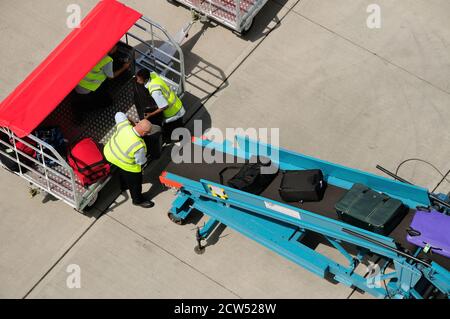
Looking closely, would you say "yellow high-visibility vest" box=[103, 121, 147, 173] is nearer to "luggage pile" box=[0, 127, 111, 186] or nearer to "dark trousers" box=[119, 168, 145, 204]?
"dark trousers" box=[119, 168, 145, 204]

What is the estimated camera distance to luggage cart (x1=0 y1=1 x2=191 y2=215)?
1246 cm

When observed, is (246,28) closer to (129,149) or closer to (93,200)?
(129,149)

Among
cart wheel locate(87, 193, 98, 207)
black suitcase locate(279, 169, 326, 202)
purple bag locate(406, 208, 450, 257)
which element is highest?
purple bag locate(406, 208, 450, 257)

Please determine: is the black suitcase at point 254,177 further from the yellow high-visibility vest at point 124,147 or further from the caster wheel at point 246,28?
the caster wheel at point 246,28

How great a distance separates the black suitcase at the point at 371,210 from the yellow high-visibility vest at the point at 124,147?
290cm

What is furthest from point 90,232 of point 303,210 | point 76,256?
point 303,210

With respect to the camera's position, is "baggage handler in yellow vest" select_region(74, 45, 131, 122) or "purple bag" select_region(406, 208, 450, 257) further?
"baggage handler in yellow vest" select_region(74, 45, 131, 122)

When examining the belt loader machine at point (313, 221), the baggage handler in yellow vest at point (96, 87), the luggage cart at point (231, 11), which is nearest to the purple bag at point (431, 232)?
the belt loader machine at point (313, 221)

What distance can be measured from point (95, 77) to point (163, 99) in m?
1.10

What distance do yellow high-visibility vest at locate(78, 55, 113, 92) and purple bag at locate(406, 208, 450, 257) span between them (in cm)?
507

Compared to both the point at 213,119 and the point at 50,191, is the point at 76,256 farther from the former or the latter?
the point at 213,119

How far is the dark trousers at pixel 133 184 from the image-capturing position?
12.9 m

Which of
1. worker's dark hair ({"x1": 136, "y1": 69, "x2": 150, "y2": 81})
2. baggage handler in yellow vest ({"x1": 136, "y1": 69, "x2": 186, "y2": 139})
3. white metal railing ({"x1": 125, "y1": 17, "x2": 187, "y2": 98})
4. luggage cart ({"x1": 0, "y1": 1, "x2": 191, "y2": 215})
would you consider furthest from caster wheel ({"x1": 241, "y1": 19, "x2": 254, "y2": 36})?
worker's dark hair ({"x1": 136, "y1": 69, "x2": 150, "y2": 81})

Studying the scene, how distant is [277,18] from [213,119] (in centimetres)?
233
